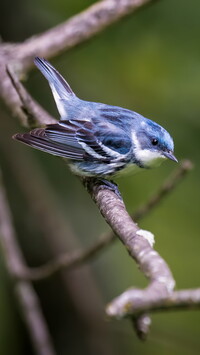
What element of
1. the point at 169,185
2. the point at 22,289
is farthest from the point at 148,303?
the point at 22,289

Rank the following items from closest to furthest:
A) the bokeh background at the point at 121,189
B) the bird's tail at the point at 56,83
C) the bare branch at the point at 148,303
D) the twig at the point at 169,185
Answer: the bare branch at the point at 148,303 → the twig at the point at 169,185 → the bird's tail at the point at 56,83 → the bokeh background at the point at 121,189

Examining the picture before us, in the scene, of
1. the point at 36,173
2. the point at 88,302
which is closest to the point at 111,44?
the point at 36,173

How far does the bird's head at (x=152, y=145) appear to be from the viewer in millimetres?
3301

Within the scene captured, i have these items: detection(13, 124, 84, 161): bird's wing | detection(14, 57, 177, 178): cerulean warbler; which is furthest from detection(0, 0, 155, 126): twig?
detection(13, 124, 84, 161): bird's wing

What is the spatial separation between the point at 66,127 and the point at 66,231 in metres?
1.43

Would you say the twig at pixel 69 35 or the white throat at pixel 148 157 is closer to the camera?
the white throat at pixel 148 157

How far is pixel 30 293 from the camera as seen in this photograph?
3.86m

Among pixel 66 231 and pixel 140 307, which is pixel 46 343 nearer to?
pixel 66 231

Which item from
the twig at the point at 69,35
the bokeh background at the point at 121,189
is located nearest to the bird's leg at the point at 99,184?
the twig at the point at 69,35

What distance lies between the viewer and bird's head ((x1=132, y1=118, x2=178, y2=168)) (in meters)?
3.30

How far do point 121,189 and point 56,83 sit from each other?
3.82ft

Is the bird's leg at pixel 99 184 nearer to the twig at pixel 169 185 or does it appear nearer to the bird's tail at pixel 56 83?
the twig at pixel 169 185

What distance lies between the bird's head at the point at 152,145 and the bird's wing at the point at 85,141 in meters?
0.07

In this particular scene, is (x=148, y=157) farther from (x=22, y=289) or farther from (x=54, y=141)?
(x=22, y=289)
